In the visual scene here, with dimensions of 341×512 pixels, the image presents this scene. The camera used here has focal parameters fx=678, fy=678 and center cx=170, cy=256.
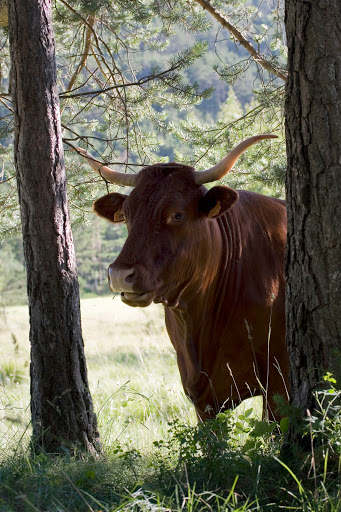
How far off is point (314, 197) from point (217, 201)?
1381 mm

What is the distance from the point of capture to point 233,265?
16.9 ft

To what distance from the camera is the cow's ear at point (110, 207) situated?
523cm

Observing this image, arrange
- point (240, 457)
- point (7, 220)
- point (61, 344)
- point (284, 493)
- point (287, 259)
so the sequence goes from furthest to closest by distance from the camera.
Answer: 1. point (7, 220)
2. point (61, 344)
3. point (287, 259)
4. point (240, 457)
5. point (284, 493)

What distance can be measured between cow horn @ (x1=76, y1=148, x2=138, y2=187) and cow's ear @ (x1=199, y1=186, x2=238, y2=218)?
1.93 ft

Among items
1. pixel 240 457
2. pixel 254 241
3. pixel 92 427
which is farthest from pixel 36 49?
pixel 240 457

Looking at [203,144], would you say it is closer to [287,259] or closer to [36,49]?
[36,49]

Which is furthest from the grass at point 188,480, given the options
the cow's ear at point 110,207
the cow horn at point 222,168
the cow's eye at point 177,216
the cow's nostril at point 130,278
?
the cow's ear at point 110,207

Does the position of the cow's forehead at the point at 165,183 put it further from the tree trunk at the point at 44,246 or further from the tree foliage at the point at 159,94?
the tree foliage at the point at 159,94

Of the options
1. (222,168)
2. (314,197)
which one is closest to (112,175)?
(222,168)

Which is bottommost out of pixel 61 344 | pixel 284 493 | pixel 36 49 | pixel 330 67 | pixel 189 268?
pixel 284 493

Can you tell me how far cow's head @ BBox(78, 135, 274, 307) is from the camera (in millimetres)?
4273

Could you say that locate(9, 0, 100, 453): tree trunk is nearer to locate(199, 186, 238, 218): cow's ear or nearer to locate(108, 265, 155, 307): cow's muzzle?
locate(108, 265, 155, 307): cow's muzzle

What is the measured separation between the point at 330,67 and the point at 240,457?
79.2 inches

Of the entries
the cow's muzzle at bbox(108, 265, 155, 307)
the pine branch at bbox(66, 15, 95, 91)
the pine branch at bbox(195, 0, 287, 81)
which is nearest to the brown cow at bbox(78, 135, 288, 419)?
the cow's muzzle at bbox(108, 265, 155, 307)
